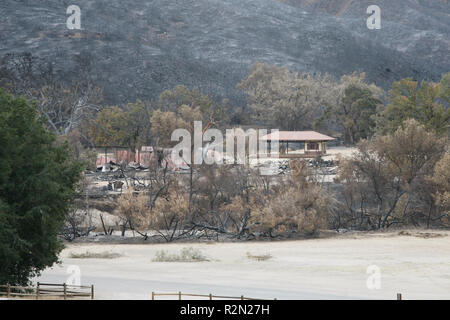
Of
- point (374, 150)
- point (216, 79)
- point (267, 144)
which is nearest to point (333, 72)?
point (216, 79)

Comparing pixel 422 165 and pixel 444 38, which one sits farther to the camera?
pixel 444 38

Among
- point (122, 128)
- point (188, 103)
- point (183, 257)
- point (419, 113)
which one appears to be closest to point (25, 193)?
point (183, 257)

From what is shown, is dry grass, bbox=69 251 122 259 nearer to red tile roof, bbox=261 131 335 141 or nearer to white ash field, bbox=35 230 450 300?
white ash field, bbox=35 230 450 300

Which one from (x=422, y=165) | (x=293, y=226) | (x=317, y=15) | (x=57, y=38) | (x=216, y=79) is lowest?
(x=293, y=226)

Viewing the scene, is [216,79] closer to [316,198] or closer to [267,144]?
[267,144]

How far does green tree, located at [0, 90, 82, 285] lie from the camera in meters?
22.0

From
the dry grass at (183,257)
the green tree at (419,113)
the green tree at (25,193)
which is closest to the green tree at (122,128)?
the green tree at (419,113)

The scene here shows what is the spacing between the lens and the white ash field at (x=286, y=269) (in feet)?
77.0

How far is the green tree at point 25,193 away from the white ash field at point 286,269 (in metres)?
2.66

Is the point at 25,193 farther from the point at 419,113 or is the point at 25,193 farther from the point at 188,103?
the point at 188,103

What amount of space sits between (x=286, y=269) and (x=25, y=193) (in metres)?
11.5

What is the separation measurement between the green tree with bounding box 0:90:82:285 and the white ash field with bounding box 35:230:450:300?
8.72ft

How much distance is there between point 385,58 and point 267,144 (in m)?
100
